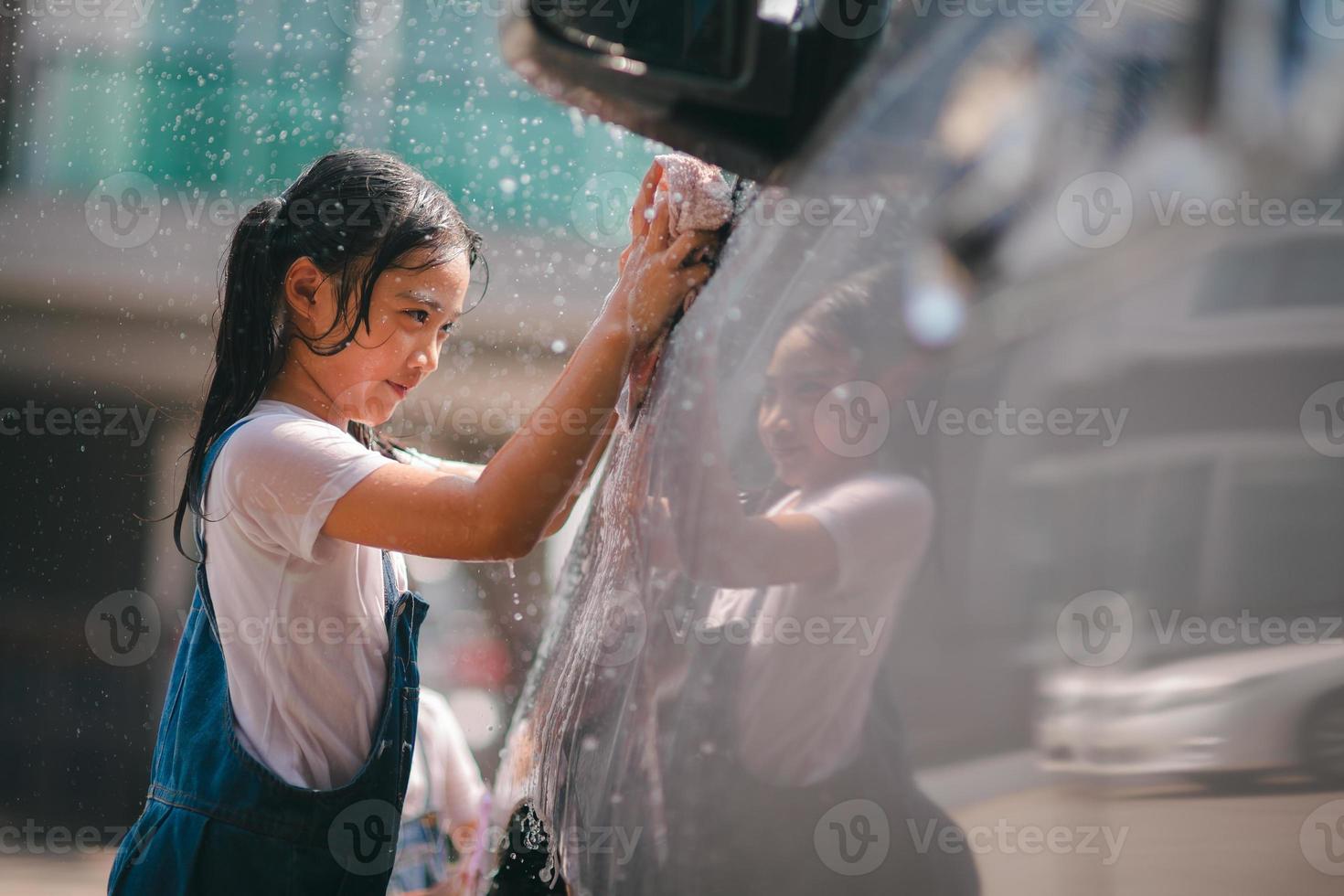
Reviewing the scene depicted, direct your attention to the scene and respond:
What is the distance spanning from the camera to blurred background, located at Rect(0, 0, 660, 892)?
219cm

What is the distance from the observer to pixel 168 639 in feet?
11.8

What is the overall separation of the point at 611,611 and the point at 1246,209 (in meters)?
0.72

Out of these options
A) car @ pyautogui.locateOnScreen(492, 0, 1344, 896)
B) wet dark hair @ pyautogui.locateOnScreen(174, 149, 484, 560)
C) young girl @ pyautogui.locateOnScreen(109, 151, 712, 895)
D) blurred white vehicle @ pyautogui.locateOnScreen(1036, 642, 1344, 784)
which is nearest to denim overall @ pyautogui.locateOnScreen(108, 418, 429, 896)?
young girl @ pyautogui.locateOnScreen(109, 151, 712, 895)

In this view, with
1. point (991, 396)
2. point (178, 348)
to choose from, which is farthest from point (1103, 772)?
point (178, 348)

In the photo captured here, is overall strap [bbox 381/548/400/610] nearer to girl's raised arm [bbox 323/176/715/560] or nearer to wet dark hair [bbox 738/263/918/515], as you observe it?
girl's raised arm [bbox 323/176/715/560]

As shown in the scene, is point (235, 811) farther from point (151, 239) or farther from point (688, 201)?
point (151, 239)

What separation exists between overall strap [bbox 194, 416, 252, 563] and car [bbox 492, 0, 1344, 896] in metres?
0.61

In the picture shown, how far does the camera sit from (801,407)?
97 cm

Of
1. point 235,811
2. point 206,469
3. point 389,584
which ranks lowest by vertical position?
point 235,811

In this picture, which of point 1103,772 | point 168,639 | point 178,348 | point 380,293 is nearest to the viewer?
point 1103,772

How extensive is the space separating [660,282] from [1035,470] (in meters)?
0.43

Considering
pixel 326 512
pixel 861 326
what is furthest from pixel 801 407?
pixel 326 512

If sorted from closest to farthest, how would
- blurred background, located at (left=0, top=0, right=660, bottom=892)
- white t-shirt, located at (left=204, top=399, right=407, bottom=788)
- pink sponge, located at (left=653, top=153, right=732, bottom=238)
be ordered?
pink sponge, located at (left=653, top=153, right=732, bottom=238) → white t-shirt, located at (left=204, top=399, right=407, bottom=788) → blurred background, located at (left=0, top=0, right=660, bottom=892)

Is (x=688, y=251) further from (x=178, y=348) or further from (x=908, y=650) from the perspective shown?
(x=178, y=348)
